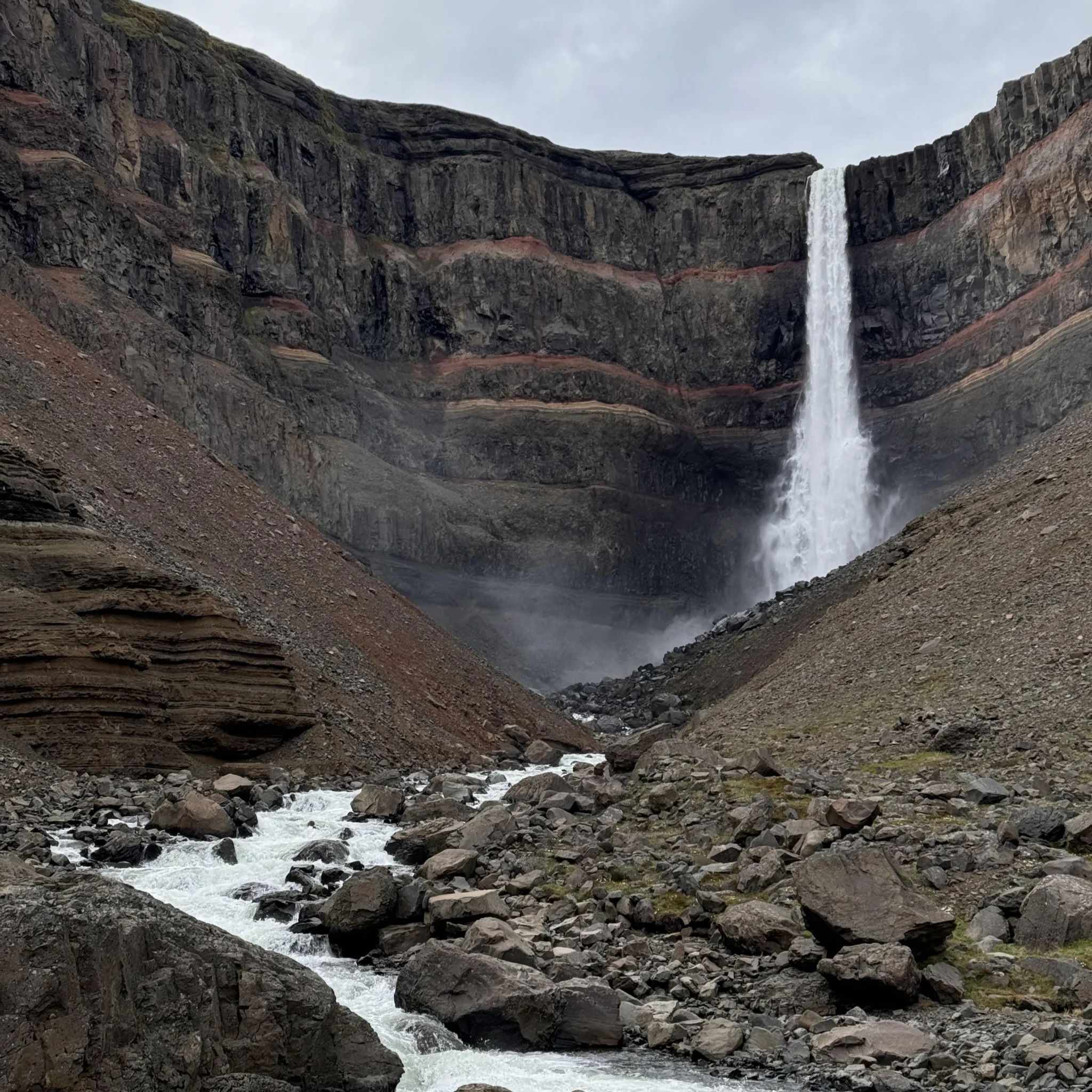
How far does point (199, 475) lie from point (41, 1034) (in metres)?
33.4

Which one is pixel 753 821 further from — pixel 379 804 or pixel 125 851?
pixel 125 851

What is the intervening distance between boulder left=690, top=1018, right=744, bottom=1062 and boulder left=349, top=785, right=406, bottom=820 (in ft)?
38.5

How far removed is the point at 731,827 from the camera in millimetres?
18078

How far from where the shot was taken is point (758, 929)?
1394 cm

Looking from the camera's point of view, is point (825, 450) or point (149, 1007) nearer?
point (149, 1007)

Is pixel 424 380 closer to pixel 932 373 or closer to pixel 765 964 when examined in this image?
pixel 932 373

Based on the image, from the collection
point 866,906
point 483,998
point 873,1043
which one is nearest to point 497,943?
point 483,998

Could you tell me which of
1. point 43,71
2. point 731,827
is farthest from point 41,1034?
point 43,71

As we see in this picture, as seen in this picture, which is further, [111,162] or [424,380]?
[424,380]

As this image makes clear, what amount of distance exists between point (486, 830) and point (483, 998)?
7.27 metres

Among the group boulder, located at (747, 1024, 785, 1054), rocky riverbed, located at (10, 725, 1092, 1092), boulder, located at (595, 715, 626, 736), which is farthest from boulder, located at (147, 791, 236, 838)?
boulder, located at (595, 715, 626, 736)

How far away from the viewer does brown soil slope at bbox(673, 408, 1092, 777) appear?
23.4 meters

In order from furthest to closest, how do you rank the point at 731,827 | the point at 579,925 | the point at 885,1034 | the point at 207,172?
the point at 207,172, the point at 731,827, the point at 579,925, the point at 885,1034

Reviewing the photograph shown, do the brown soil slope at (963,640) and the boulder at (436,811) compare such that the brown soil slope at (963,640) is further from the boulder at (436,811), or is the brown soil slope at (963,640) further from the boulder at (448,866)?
the boulder at (448,866)
